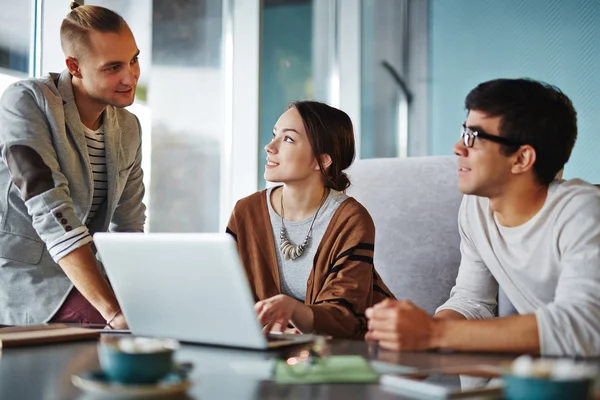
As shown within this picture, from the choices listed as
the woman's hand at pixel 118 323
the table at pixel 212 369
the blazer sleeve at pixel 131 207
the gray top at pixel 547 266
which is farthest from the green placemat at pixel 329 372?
the blazer sleeve at pixel 131 207

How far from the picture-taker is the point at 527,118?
1.70 m

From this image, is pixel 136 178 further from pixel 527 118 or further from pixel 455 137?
pixel 455 137

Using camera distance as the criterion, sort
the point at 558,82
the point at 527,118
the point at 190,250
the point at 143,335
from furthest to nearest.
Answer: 1. the point at 558,82
2. the point at 527,118
3. the point at 143,335
4. the point at 190,250

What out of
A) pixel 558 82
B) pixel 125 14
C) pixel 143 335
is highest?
pixel 125 14

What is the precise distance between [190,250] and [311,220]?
0.89 metres

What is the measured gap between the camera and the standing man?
1885mm

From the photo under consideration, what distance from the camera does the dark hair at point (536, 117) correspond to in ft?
5.57

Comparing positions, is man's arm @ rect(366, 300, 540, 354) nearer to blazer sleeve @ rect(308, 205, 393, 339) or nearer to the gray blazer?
blazer sleeve @ rect(308, 205, 393, 339)

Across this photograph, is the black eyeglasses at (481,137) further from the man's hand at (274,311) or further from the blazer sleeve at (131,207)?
the blazer sleeve at (131,207)

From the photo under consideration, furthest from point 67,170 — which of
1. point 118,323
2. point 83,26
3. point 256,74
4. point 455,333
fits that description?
point 256,74

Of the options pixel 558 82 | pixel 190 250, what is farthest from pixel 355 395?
pixel 558 82

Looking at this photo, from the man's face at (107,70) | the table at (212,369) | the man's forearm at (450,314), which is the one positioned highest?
the man's face at (107,70)

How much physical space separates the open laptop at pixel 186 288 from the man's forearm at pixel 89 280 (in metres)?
0.47

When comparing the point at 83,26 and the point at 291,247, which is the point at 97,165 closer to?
the point at 83,26
